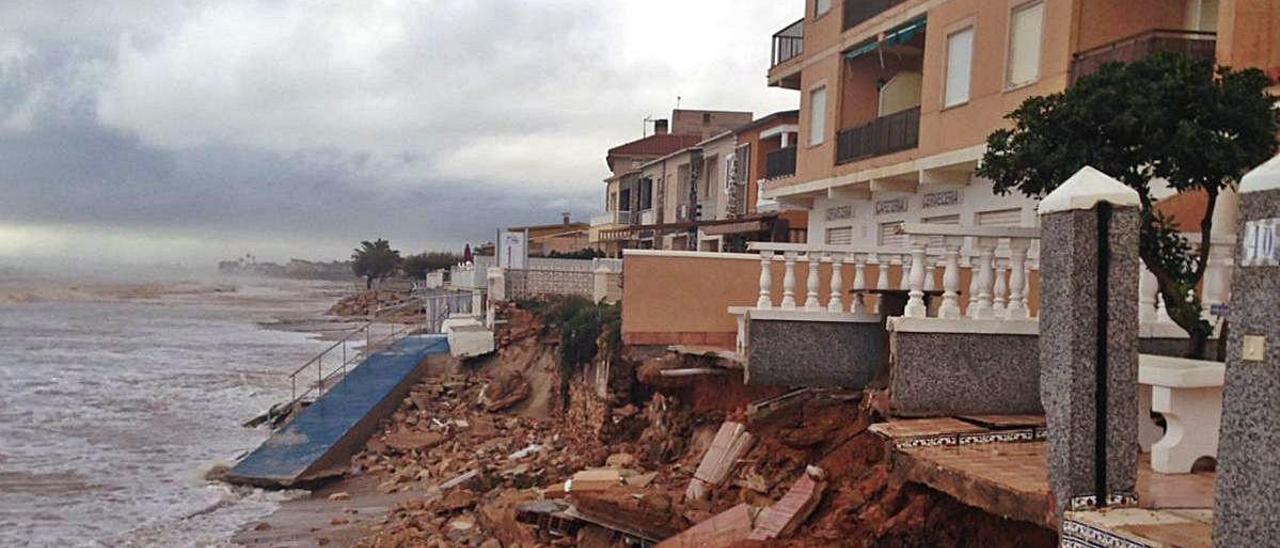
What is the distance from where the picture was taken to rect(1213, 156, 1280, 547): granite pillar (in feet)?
11.7

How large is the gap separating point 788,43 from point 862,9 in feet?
11.0

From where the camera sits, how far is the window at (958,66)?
46.1ft

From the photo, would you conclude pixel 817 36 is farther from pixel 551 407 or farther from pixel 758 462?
pixel 758 462

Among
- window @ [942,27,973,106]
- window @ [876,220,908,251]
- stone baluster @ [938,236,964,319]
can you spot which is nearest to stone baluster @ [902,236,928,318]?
stone baluster @ [938,236,964,319]

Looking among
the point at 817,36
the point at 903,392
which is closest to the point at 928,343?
the point at 903,392

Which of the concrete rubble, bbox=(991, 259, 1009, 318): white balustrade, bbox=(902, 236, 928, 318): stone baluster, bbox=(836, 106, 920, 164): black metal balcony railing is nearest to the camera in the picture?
the concrete rubble

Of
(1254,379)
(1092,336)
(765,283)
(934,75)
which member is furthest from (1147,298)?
(934,75)

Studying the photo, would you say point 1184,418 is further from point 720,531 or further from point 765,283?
point 765,283

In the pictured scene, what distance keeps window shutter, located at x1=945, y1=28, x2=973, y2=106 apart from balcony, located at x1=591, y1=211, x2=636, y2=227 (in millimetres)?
26054

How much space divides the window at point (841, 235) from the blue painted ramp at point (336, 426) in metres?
10.8

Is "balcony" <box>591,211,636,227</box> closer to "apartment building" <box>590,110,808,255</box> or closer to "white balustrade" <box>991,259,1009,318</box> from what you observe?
"apartment building" <box>590,110,808,255</box>

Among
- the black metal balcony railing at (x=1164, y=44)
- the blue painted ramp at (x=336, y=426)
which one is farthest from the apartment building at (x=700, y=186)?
the black metal balcony railing at (x=1164, y=44)

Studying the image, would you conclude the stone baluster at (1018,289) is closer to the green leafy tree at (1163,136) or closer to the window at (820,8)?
the green leafy tree at (1163,136)

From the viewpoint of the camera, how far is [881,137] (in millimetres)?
16078
